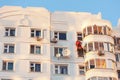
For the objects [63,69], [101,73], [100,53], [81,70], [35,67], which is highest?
[100,53]

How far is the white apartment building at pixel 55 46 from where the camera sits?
44.8 meters

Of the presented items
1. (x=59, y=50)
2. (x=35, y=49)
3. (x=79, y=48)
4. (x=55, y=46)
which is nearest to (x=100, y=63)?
(x=79, y=48)

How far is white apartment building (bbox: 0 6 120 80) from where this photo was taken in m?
44.8

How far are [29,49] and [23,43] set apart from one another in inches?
40.4

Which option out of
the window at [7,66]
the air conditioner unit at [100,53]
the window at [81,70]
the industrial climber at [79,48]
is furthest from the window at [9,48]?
the air conditioner unit at [100,53]

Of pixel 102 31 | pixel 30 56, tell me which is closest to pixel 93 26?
pixel 102 31

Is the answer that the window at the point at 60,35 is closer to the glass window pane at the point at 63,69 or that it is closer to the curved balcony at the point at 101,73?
the glass window pane at the point at 63,69

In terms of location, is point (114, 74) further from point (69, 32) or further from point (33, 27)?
point (33, 27)

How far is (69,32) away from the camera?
4825cm

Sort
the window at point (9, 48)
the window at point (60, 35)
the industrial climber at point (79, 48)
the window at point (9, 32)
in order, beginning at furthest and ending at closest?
1. the window at point (60, 35)
2. the window at point (9, 32)
3. the industrial climber at point (79, 48)
4. the window at point (9, 48)

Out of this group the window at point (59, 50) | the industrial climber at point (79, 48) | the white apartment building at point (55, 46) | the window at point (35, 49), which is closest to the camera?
the white apartment building at point (55, 46)

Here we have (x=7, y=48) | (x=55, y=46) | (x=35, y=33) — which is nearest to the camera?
(x=7, y=48)

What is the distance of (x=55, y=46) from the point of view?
4722 centimetres

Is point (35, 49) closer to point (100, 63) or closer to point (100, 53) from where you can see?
point (100, 53)
